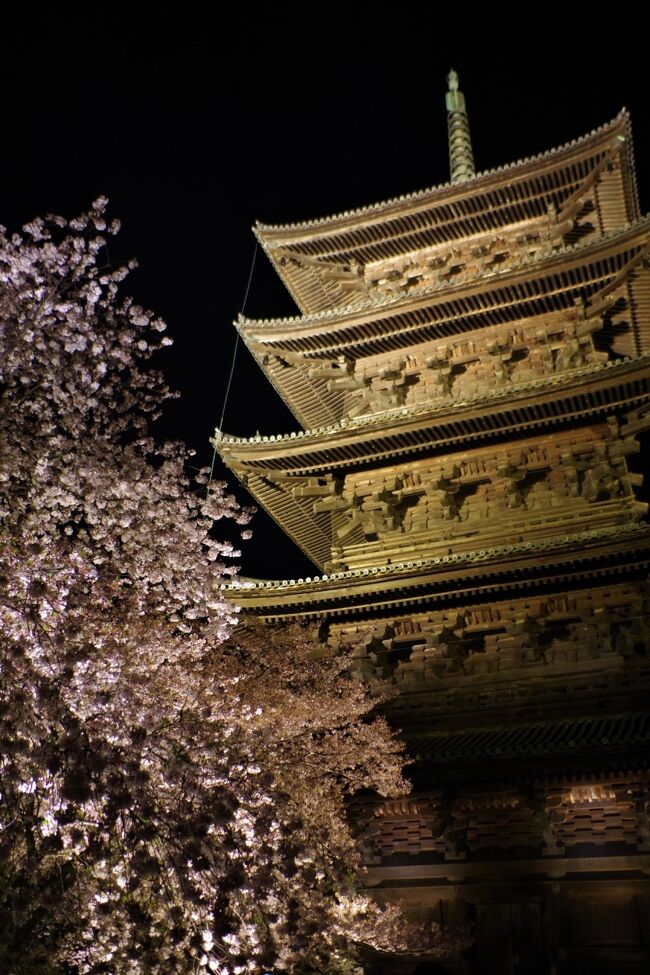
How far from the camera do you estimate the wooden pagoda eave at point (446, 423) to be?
14.0 meters

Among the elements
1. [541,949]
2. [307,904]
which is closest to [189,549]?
[307,904]

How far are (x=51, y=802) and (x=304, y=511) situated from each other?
12647 mm

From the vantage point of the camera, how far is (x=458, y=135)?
23.6 m

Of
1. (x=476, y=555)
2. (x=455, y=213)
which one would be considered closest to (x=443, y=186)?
(x=455, y=213)

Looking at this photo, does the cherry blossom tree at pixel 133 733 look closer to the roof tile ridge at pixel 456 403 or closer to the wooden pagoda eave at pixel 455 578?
the wooden pagoda eave at pixel 455 578

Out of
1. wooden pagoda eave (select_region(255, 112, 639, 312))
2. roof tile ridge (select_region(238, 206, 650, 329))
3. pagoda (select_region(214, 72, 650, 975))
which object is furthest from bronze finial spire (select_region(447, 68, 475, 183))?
roof tile ridge (select_region(238, 206, 650, 329))

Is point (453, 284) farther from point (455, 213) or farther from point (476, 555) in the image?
point (476, 555)

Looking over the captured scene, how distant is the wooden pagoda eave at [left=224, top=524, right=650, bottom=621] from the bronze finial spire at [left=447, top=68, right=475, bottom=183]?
43.1ft

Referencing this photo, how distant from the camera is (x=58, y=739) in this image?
795 cm

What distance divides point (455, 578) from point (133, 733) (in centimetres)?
669

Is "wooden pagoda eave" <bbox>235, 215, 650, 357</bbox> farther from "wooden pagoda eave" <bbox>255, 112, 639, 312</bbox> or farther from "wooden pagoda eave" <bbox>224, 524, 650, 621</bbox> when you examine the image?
"wooden pagoda eave" <bbox>224, 524, 650, 621</bbox>

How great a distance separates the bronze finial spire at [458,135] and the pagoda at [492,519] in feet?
15.7

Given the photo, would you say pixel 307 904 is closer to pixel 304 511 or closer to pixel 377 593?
pixel 377 593

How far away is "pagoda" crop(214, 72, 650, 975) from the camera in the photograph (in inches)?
411
